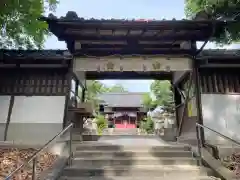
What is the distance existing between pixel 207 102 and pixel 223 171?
313 centimetres

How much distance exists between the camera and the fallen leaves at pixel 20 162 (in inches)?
196

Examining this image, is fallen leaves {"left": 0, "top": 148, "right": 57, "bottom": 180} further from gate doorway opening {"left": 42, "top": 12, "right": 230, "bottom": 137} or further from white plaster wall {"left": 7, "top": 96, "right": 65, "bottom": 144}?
gate doorway opening {"left": 42, "top": 12, "right": 230, "bottom": 137}

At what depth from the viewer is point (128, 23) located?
22.2 ft

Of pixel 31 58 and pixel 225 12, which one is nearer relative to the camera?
pixel 225 12

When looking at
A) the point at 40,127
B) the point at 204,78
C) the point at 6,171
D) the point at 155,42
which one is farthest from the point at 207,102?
the point at 6,171

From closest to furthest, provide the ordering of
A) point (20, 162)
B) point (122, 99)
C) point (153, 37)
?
point (20, 162)
point (153, 37)
point (122, 99)

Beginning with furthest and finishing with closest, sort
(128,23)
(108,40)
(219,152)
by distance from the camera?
(108,40) < (128,23) < (219,152)

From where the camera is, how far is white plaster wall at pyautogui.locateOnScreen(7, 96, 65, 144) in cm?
802

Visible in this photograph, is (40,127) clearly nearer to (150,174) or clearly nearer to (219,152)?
(150,174)

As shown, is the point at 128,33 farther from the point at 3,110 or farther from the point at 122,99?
the point at 122,99

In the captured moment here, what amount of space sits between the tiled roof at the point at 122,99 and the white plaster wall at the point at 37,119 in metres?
30.5

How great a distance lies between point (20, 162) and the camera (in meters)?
5.68

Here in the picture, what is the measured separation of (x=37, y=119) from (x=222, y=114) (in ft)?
20.6

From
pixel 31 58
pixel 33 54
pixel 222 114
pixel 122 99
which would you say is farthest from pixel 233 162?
pixel 122 99
